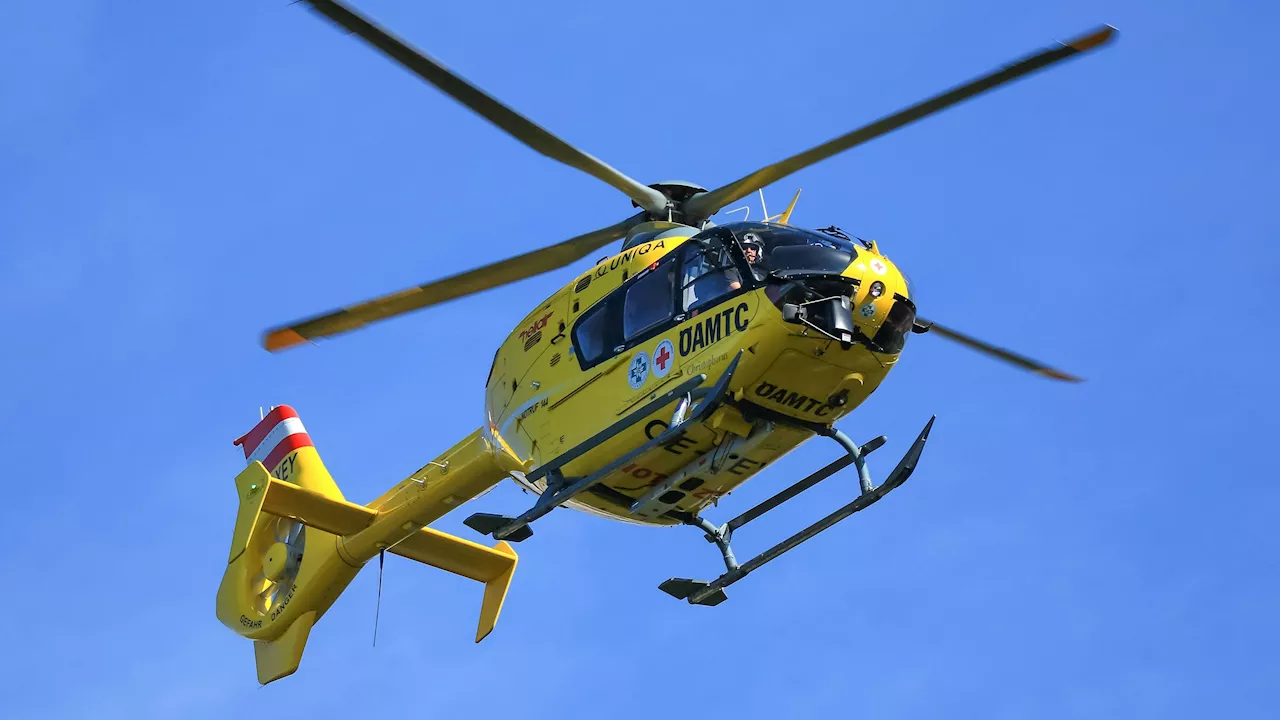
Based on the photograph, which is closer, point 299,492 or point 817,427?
point 817,427

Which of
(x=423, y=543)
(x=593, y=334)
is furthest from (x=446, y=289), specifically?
(x=423, y=543)

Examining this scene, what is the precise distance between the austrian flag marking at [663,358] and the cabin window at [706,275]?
476 mm

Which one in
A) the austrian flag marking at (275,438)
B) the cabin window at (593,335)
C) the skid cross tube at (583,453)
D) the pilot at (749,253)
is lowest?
the skid cross tube at (583,453)

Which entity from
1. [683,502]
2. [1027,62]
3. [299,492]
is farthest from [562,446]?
[1027,62]

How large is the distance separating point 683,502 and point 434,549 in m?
5.39

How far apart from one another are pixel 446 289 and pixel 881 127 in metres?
5.82

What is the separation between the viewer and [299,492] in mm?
23438

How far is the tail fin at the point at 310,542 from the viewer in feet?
76.7

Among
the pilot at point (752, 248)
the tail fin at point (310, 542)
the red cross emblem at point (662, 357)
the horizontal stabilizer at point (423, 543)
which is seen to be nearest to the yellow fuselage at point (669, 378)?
the red cross emblem at point (662, 357)

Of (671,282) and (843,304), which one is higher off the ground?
(671,282)

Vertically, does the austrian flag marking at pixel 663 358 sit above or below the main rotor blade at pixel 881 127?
below

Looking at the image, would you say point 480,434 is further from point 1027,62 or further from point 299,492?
point 1027,62

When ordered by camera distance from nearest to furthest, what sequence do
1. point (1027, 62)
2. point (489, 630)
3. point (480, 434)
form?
1. point (1027, 62)
2. point (480, 434)
3. point (489, 630)

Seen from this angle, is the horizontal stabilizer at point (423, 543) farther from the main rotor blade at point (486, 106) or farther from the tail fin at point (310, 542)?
the main rotor blade at point (486, 106)
